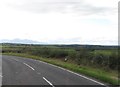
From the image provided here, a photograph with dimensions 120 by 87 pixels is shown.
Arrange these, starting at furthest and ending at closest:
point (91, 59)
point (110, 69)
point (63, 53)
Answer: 1. point (63, 53)
2. point (91, 59)
3. point (110, 69)

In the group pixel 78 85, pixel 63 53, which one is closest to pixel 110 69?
pixel 78 85

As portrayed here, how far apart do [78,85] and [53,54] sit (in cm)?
3602

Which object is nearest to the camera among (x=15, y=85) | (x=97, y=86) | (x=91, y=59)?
(x=97, y=86)

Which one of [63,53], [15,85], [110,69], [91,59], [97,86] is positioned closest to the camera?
[97,86]

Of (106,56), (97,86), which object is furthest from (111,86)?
(106,56)

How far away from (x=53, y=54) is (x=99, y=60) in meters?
21.4

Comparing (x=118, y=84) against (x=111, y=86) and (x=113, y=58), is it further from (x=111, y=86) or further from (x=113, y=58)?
(x=113, y=58)

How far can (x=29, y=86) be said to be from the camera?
17.8 metres

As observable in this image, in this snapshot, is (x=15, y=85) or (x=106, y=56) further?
(x=106, y=56)

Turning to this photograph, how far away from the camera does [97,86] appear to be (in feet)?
55.8

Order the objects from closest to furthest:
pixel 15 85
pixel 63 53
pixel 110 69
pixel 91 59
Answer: pixel 15 85
pixel 110 69
pixel 91 59
pixel 63 53

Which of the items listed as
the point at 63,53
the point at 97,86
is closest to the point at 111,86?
the point at 97,86

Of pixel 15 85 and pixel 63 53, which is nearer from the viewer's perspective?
pixel 15 85

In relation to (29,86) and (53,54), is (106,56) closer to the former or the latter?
(29,86)
